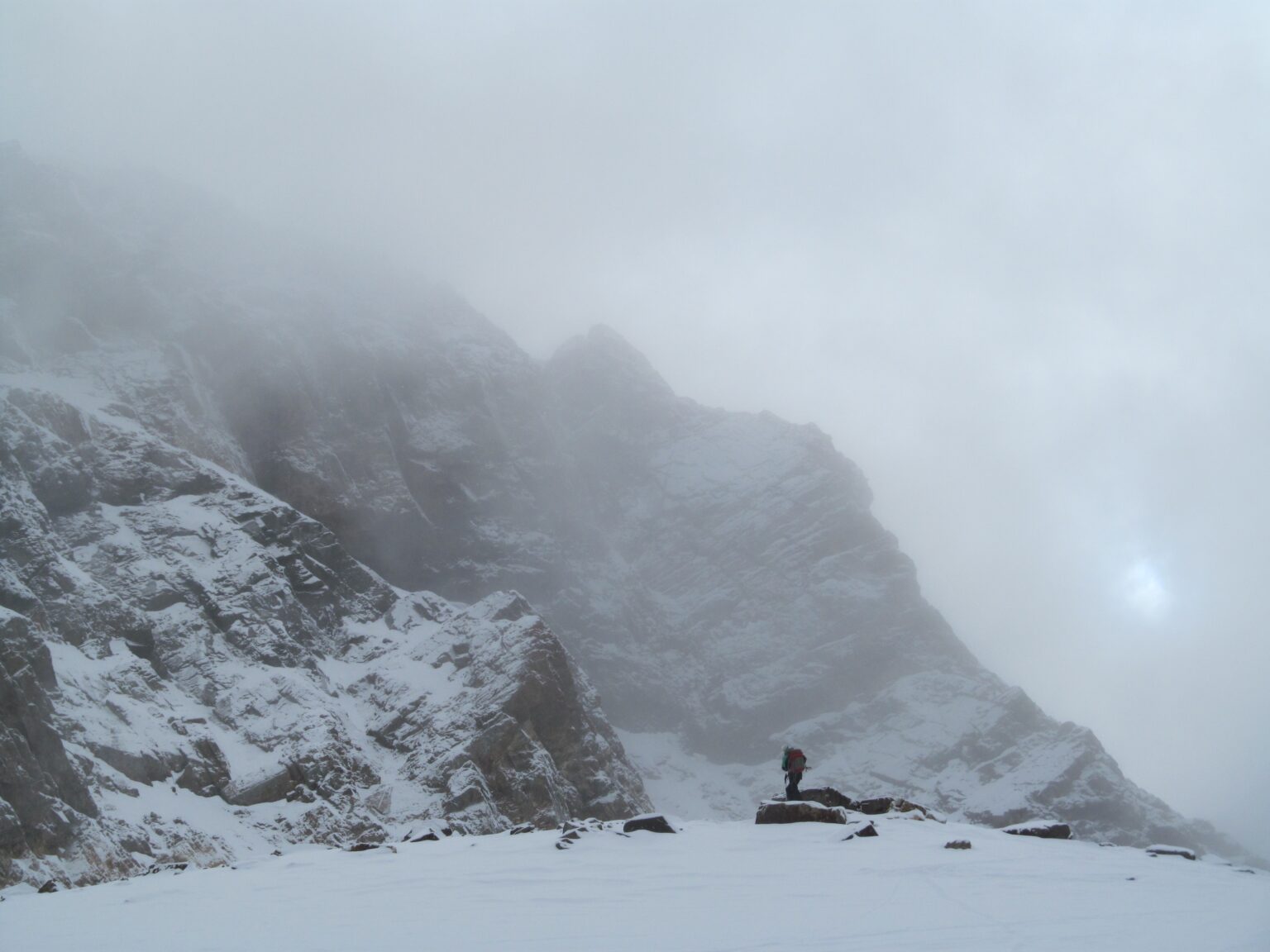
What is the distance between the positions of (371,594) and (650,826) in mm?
106229

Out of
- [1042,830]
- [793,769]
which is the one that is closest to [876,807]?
[793,769]

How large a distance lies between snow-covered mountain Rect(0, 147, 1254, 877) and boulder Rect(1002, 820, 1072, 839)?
5363 cm

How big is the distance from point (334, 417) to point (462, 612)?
1905 inches

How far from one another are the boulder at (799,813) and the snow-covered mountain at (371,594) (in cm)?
4931

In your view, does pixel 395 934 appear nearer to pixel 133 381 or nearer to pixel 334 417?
pixel 133 381

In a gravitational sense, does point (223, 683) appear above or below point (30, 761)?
above

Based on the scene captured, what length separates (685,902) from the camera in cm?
1331

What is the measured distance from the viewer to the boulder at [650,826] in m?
21.2

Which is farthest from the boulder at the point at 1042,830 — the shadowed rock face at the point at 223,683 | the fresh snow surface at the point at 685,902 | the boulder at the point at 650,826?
the shadowed rock face at the point at 223,683

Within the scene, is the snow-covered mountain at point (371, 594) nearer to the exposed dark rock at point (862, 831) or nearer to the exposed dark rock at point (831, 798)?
the exposed dark rock at point (831, 798)

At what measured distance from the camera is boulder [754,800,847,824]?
887 inches

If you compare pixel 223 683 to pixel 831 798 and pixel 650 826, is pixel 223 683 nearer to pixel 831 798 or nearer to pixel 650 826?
pixel 831 798

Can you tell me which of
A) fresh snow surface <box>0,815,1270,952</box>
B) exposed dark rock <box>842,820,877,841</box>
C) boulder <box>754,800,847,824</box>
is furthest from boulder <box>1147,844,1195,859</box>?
boulder <box>754,800,847,824</box>

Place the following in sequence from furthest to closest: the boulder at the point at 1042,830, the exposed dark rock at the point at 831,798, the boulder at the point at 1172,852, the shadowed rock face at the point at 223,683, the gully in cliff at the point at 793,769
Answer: the shadowed rock face at the point at 223,683 → the gully in cliff at the point at 793,769 → the exposed dark rock at the point at 831,798 → the boulder at the point at 1042,830 → the boulder at the point at 1172,852
